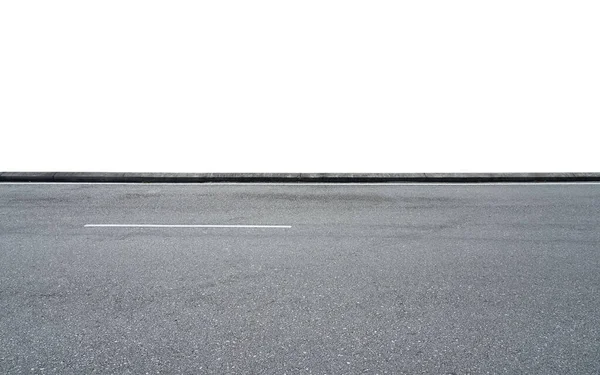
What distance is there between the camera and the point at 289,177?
408 inches

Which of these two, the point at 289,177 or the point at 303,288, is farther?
the point at 289,177

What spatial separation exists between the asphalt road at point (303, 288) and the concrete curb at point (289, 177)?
1872 mm

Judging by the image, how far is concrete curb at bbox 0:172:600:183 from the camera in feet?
33.4

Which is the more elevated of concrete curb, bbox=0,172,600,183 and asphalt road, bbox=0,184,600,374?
concrete curb, bbox=0,172,600,183

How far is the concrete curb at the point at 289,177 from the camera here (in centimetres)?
1020

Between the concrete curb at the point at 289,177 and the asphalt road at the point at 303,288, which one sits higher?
the concrete curb at the point at 289,177

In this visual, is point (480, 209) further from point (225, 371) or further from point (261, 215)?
point (225, 371)

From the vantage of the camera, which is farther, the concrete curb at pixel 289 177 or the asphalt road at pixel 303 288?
the concrete curb at pixel 289 177

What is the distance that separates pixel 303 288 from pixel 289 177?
572cm

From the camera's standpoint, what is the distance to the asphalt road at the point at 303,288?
11.8 feet

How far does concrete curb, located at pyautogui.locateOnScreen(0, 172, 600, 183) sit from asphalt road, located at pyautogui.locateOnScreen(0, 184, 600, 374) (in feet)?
6.14

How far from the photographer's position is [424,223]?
7145mm

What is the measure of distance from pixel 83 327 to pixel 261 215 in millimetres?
3908

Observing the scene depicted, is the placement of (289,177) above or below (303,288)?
above
